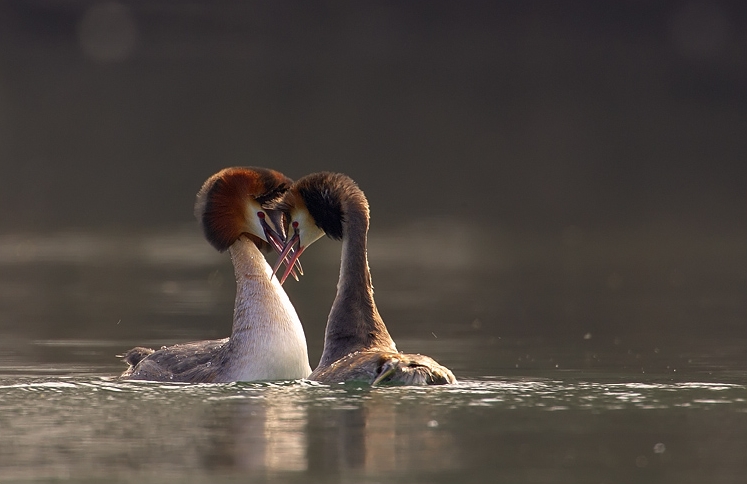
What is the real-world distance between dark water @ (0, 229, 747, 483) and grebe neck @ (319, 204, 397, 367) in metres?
0.60

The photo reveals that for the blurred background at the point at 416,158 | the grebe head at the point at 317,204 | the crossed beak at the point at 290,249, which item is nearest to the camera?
the grebe head at the point at 317,204

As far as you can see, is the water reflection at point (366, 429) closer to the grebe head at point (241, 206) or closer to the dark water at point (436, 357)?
the dark water at point (436, 357)

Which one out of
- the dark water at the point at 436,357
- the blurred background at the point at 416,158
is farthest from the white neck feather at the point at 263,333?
the blurred background at the point at 416,158

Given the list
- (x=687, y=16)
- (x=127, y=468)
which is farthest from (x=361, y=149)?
(x=687, y=16)

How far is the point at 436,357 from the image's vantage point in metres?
12.8

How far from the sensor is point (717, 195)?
25016mm

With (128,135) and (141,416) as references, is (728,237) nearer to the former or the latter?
(141,416)

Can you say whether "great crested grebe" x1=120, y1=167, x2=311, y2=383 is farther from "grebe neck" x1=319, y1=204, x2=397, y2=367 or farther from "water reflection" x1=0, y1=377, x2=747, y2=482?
"water reflection" x1=0, y1=377, x2=747, y2=482

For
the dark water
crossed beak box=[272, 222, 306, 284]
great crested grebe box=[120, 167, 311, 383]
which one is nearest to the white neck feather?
great crested grebe box=[120, 167, 311, 383]

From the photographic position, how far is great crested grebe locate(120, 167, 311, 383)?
11.6 metres

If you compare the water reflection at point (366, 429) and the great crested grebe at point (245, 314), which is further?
the great crested grebe at point (245, 314)

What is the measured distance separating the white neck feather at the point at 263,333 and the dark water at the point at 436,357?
289 mm

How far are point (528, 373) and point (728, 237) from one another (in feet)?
30.1

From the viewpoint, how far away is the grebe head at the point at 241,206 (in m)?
12.3
